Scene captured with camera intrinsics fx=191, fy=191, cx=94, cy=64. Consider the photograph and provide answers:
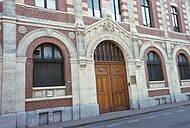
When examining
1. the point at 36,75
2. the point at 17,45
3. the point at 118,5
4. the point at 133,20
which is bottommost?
the point at 36,75

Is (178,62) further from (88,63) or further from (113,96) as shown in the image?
(88,63)

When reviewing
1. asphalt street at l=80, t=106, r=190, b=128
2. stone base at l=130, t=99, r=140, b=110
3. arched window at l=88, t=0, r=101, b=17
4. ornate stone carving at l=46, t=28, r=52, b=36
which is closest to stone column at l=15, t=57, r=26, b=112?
ornate stone carving at l=46, t=28, r=52, b=36

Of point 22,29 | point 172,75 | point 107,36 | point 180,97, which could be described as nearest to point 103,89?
point 107,36

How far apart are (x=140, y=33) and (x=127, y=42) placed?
1634mm

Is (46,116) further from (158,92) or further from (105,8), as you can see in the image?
(158,92)

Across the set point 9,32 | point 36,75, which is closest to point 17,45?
point 9,32

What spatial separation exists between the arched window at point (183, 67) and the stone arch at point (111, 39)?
5658mm

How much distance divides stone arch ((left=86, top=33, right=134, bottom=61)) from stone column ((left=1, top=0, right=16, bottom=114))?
4.10 meters

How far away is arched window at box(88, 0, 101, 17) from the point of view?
12.1 meters

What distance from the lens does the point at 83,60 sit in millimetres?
10711

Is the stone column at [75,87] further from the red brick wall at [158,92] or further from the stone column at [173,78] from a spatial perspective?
the stone column at [173,78]

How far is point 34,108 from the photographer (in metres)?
9.04

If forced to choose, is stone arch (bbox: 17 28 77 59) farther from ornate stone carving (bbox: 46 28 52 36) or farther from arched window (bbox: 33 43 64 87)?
arched window (bbox: 33 43 64 87)

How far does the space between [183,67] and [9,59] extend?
538 inches
